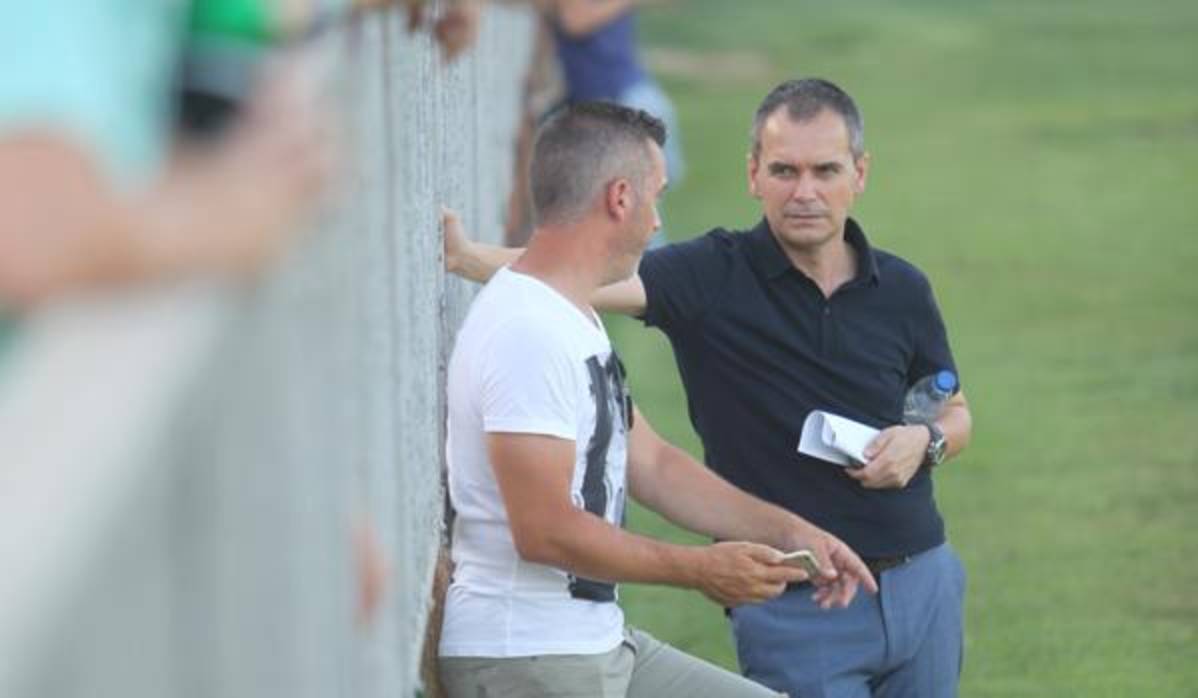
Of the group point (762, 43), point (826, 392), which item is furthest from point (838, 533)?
point (762, 43)

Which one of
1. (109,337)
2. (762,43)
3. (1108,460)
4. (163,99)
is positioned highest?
(762,43)

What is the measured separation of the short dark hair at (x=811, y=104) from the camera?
25.2ft

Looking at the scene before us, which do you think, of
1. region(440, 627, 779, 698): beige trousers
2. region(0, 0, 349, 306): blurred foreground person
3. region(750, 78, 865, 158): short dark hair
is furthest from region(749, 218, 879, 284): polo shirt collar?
region(0, 0, 349, 306): blurred foreground person

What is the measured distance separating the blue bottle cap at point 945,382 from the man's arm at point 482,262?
824 mm

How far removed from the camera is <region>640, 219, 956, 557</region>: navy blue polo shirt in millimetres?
7438

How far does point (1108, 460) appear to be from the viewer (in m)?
13.7

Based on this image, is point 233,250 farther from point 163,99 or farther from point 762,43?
point 762,43

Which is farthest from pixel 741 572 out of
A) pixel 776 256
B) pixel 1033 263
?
pixel 1033 263

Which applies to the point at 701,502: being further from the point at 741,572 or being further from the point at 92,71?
the point at 92,71

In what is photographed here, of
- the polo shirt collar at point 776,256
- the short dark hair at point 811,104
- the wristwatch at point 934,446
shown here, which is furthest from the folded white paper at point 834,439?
the short dark hair at point 811,104

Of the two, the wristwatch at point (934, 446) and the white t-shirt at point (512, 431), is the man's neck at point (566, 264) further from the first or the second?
the wristwatch at point (934, 446)

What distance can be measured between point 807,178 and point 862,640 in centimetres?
117

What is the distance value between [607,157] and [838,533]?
1.39 m

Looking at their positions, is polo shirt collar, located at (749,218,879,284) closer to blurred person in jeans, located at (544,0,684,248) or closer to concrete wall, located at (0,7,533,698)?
concrete wall, located at (0,7,533,698)
